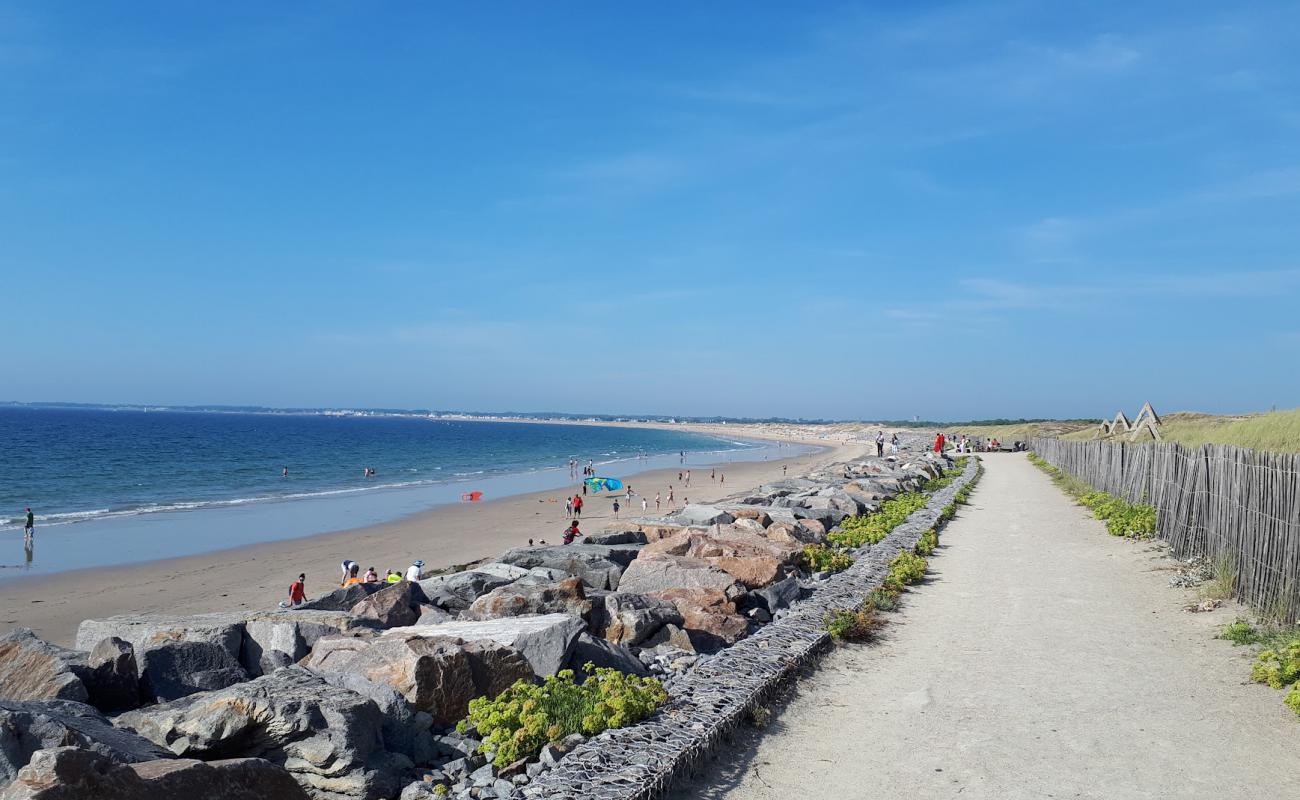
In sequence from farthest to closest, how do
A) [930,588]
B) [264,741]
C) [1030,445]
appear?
[1030,445], [930,588], [264,741]

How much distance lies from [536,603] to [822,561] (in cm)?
511

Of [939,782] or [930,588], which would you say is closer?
[939,782]

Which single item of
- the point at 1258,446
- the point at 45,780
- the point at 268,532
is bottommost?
the point at 268,532

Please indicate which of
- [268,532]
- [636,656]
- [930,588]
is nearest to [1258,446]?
[930,588]

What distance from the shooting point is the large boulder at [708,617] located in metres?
8.09

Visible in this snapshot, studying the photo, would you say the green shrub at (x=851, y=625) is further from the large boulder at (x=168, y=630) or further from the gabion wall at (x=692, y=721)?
the large boulder at (x=168, y=630)

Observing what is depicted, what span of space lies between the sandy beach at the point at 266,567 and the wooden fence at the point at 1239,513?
888 cm

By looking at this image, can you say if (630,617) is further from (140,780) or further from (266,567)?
(266,567)

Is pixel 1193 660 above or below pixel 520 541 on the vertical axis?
above

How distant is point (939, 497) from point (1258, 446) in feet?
21.1

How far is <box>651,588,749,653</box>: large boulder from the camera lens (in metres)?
8.09

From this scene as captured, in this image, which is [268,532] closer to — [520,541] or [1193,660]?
[520,541]

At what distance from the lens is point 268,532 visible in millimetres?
28156

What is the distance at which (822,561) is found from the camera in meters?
11.8
